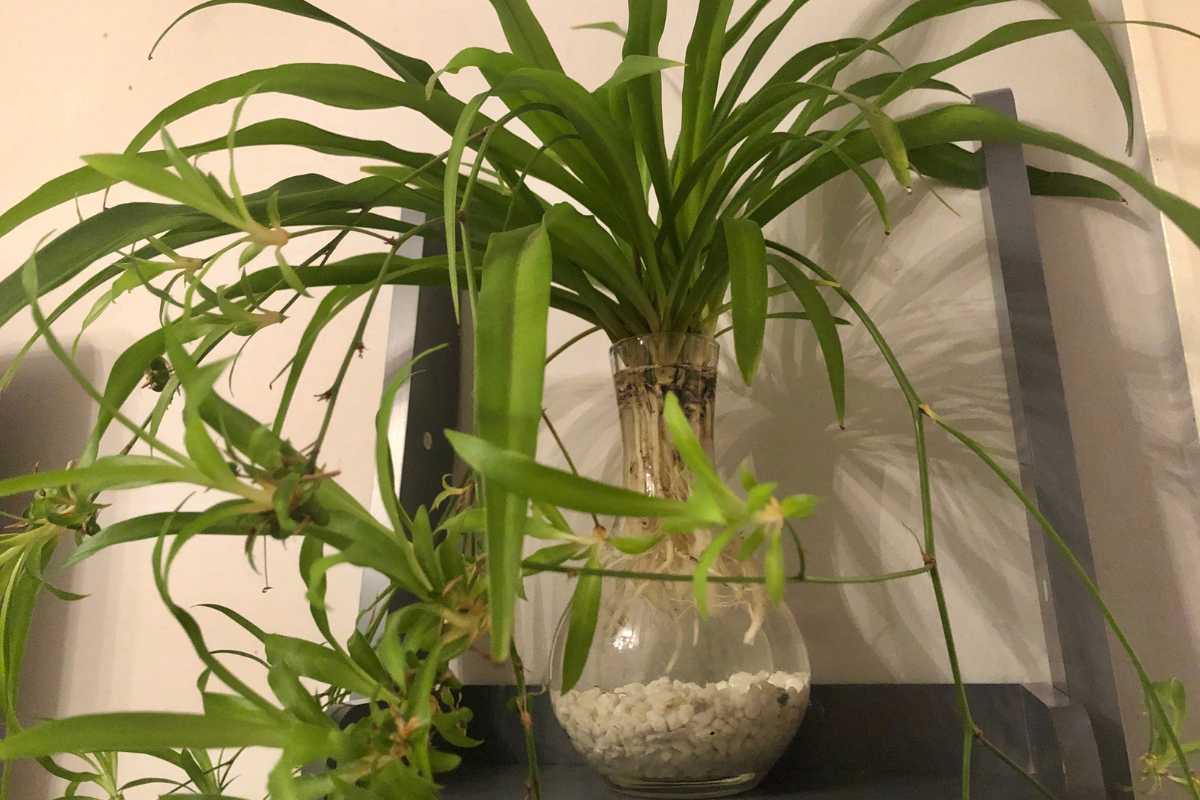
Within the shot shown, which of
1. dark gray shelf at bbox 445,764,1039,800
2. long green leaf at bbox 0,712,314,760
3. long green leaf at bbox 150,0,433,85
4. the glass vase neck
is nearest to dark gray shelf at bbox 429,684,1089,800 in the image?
dark gray shelf at bbox 445,764,1039,800

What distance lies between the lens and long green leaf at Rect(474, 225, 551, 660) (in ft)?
0.95

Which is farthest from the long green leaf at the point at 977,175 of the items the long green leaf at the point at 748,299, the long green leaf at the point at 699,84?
the long green leaf at the point at 748,299

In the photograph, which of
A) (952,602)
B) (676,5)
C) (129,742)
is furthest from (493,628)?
(676,5)

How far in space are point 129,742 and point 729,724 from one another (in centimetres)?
31

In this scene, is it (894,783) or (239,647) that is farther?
(239,647)

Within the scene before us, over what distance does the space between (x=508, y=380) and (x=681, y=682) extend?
0.25 metres

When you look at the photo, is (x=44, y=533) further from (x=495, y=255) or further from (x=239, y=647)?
(x=239, y=647)

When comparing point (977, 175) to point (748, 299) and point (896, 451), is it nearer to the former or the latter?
point (896, 451)

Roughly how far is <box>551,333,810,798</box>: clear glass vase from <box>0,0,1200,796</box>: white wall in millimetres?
179

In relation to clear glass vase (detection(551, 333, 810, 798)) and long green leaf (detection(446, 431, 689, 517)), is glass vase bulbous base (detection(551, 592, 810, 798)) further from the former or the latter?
long green leaf (detection(446, 431, 689, 517))

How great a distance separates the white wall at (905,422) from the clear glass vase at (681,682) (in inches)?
7.1

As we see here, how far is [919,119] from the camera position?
0.56 m

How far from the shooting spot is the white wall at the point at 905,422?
65 cm

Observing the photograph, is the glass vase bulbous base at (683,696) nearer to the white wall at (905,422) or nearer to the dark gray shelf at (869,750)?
the dark gray shelf at (869,750)
